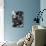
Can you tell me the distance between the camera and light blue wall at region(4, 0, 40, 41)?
513 cm

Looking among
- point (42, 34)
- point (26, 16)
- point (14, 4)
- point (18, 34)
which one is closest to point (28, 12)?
point (26, 16)

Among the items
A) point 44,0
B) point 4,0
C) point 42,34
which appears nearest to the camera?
point 42,34

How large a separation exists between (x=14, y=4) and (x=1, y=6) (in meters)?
0.51

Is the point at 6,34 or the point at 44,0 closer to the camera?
the point at 44,0

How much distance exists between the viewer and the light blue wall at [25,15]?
513cm

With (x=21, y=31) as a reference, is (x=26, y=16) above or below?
above

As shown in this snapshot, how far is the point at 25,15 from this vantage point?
521 cm

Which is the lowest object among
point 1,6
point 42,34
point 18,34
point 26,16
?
point 18,34

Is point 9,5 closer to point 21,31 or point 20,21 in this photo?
point 20,21

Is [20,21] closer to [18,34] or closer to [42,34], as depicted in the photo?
[18,34]

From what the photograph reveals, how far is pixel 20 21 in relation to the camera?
5.21 metres

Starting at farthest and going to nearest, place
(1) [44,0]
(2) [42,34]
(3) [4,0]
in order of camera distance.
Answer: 1. (3) [4,0]
2. (1) [44,0]
3. (2) [42,34]

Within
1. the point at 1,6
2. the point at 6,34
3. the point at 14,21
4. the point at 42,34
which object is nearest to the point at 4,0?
the point at 1,6

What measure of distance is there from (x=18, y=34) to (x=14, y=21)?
1.74 ft
